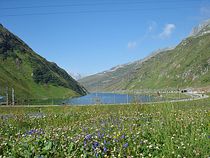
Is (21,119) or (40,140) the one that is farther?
(21,119)

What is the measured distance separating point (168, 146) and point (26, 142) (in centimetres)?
377

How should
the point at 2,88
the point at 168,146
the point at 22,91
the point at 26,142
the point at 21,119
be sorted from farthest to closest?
the point at 22,91 → the point at 2,88 → the point at 21,119 → the point at 26,142 → the point at 168,146

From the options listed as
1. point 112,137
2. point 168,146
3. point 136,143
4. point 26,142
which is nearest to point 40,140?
point 26,142

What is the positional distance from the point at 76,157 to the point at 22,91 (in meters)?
187

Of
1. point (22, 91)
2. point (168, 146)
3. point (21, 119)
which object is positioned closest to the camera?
point (168, 146)

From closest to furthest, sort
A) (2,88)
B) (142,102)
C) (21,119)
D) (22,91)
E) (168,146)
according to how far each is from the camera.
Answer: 1. (168,146)
2. (21,119)
3. (142,102)
4. (2,88)
5. (22,91)

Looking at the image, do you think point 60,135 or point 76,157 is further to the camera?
point 60,135

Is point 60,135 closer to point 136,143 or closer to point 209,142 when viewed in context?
point 136,143

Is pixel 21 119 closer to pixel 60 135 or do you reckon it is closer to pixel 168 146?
pixel 60 135

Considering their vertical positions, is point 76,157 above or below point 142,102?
below

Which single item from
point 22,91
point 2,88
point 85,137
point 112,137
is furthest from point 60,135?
point 22,91

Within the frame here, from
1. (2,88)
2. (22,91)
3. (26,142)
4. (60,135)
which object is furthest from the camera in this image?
(22,91)

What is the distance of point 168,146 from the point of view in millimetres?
7391

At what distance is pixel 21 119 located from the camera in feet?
55.6
